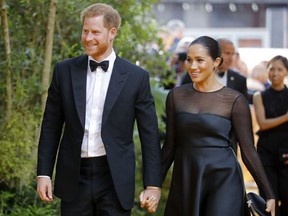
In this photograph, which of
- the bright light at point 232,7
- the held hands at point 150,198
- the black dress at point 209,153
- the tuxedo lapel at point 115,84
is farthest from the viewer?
the bright light at point 232,7

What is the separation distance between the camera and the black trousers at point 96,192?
18.2 ft

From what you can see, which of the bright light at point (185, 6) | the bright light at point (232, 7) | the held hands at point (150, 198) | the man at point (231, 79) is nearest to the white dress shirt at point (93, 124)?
the held hands at point (150, 198)

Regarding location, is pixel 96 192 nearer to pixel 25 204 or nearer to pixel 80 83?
pixel 80 83

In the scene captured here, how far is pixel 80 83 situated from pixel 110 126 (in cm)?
36

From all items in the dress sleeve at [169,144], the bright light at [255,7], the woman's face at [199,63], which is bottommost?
the dress sleeve at [169,144]

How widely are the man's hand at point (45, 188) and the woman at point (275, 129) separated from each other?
10.3 feet

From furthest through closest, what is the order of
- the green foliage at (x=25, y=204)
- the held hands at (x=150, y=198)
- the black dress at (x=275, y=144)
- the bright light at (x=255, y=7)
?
the bright light at (x=255, y=7) < the black dress at (x=275, y=144) < the green foliage at (x=25, y=204) < the held hands at (x=150, y=198)

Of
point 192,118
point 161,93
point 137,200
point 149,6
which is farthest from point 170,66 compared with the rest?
point 192,118

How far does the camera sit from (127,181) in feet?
18.5

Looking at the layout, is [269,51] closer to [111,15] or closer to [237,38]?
[237,38]

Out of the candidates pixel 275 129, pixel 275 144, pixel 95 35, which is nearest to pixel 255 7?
pixel 275 129

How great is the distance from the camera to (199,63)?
240 inches

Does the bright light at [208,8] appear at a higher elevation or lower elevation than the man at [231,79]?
higher

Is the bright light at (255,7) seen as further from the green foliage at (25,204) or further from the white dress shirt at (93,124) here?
the white dress shirt at (93,124)
